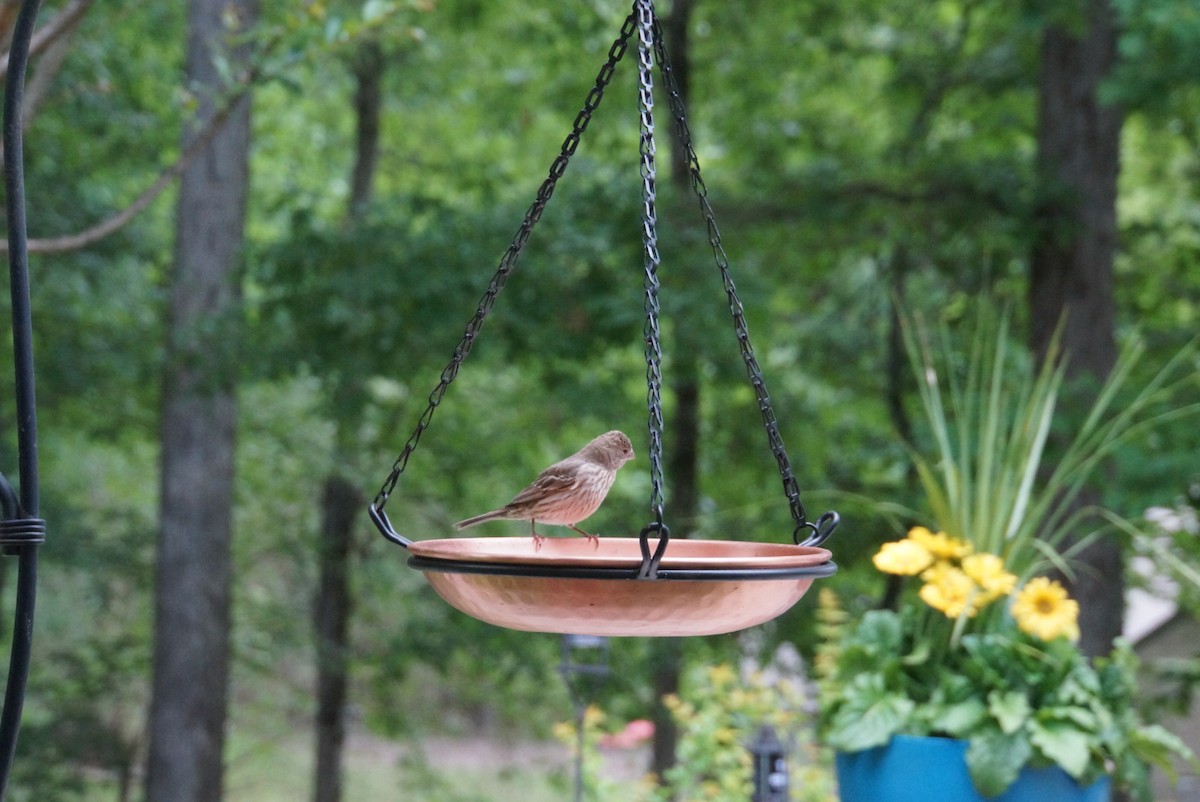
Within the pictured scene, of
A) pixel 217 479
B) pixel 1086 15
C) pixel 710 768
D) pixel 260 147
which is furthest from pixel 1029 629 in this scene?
pixel 260 147

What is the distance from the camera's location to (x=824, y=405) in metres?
8.80

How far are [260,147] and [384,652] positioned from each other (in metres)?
4.26

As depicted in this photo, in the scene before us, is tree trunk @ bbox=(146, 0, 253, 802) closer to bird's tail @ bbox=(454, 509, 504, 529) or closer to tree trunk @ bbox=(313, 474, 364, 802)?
tree trunk @ bbox=(313, 474, 364, 802)

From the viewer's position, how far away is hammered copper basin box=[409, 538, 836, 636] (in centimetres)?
146

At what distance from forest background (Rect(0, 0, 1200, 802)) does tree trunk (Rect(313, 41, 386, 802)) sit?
0.04 meters

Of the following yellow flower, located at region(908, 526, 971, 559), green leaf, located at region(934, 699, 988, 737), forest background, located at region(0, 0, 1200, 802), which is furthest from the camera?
forest background, located at region(0, 0, 1200, 802)

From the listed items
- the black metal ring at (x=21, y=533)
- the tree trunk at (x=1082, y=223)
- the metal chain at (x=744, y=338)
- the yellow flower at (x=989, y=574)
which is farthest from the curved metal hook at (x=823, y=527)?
the tree trunk at (x=1082, y=223)

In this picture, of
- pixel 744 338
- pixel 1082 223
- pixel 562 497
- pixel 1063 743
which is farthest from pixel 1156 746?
pixel 1082 223

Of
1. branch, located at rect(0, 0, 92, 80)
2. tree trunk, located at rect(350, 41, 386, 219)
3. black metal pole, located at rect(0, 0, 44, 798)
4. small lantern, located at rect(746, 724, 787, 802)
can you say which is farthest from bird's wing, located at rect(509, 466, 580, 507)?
tree trunk, located at rect(350, 41, 386, 219)

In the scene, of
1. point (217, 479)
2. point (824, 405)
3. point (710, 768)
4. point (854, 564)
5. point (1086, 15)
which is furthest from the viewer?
point (824, 405)

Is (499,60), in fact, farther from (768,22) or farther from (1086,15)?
(1086,15)

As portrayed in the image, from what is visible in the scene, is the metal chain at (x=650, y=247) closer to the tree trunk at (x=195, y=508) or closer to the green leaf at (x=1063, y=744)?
the green leaf at (x=1063, y=744)

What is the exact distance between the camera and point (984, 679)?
10.3 feet

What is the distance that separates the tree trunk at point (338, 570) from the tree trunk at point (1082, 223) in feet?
15.7
